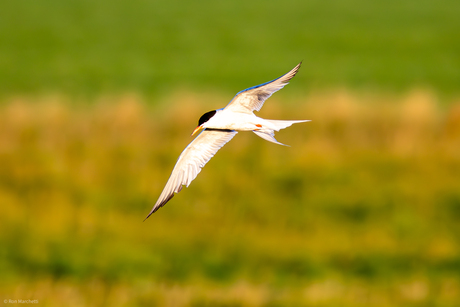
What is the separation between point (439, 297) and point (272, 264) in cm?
327

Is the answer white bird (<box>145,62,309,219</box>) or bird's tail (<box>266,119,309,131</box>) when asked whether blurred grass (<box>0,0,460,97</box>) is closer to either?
→ white bird (<box>145,62,309,219</box>)

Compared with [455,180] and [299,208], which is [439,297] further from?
[299,208]

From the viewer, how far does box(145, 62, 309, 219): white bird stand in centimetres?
204

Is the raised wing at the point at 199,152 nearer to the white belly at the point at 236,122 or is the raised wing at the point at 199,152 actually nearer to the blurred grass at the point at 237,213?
the white belly at the point at 236,122

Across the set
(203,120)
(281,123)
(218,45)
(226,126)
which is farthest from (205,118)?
(218,45)

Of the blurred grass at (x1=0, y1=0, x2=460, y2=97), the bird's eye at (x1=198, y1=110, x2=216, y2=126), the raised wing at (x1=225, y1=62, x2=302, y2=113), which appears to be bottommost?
the bird's eye at (x1=198, y1=110, x2=216, y2=126)

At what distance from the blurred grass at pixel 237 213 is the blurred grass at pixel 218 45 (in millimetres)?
5488

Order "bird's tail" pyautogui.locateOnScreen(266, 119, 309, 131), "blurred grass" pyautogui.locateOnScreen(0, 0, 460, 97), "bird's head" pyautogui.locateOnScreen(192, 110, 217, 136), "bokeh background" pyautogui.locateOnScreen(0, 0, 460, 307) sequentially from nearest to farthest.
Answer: "bird's tail" pyautogui.locateOnScreen(266, 119, 309, 131), "bird's head" pyautogui.locateOnScreen(192, 110, 217, 136), "bokeh background" pyautogui.locateOnScreen(0, 0, 460, 307), "blurred grass" pyautogui.locateOnScreen(0, 0, 460, 97)

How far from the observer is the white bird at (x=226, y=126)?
6.70 ft

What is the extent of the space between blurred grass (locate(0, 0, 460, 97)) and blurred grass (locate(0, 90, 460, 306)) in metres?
5.49

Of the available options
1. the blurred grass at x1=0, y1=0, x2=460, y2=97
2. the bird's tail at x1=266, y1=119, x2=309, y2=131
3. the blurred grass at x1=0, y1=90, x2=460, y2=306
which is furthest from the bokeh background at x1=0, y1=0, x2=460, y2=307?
the bird's tail at x1=266, y1=119, x2=309, y2=131

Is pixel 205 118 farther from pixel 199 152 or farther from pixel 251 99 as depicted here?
pixel 199 152

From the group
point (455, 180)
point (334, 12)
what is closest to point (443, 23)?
point (334, 12)

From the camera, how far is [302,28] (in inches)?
827
